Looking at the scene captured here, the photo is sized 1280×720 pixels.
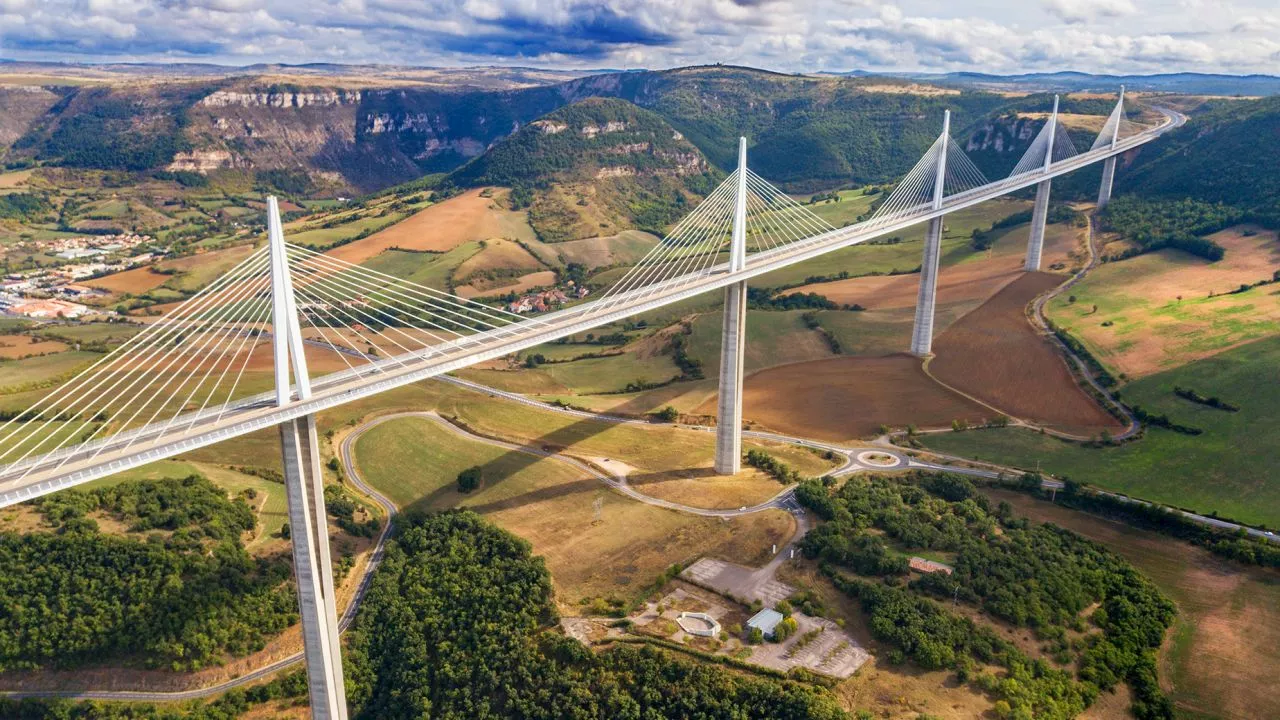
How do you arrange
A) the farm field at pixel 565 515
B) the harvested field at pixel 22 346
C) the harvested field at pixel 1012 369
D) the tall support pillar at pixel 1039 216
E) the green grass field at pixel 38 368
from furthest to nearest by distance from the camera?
the tall support pillar at pixel 1039 216 < the harvested field at pixel 22 346 < the green grass field at pixel 38 368 < the harvested field at pixel 1012 369 < the farm field at pixel 565 515

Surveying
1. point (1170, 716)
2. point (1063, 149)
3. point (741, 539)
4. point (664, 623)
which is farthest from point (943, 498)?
point (1063, 149)

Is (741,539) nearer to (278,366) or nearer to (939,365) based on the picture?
(278,366)

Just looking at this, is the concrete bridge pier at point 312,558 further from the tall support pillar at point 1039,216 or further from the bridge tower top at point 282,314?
the tall support pillar at point 1039,216

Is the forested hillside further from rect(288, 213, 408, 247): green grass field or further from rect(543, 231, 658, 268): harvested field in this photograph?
rect(288, 213, 408, 247): green grass field

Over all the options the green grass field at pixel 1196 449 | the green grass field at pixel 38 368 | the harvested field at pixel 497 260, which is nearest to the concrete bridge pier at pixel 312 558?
the green grass field at pixel 1196 449

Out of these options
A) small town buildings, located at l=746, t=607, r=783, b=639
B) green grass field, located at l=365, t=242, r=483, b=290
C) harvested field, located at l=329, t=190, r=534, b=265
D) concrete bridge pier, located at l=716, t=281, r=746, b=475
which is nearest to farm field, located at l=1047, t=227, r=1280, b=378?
concrete bridge pier, located at l=716, t=281, r=746, b=475

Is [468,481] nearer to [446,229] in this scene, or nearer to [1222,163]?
[446,229]
